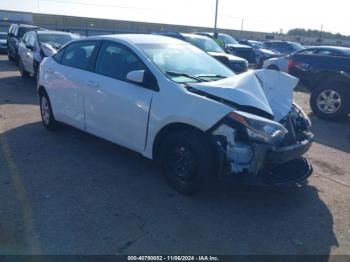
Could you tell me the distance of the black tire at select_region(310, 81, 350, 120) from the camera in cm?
793

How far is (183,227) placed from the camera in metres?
3.57

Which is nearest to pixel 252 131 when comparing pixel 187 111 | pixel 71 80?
pixel 187 111

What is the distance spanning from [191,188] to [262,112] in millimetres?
1143

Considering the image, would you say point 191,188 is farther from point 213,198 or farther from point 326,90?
point 326,90

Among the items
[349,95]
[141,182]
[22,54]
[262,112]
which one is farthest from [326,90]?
[22,54]

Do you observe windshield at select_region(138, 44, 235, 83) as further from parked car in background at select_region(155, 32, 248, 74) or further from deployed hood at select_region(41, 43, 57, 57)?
parked car in background at select_region(155, 32, 248, 74)

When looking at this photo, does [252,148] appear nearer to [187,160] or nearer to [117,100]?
[187,160]

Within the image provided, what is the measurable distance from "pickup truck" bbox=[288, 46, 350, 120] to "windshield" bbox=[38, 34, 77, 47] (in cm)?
755

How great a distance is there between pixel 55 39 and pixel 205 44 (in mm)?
5306

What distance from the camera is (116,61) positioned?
4.96m

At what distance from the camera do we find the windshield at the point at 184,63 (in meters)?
4.49

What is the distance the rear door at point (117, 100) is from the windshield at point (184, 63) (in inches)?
9.9

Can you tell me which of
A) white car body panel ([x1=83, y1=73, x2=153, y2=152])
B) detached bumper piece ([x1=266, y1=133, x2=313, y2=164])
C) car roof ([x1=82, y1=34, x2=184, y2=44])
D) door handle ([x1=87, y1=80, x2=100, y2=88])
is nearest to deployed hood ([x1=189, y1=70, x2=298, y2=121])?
detached bumper piece ([x1=266, y1=133, x2=313, y2=164])

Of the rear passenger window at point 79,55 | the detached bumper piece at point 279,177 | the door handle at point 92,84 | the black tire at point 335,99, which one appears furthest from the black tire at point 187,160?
the black tire at point 335,99
